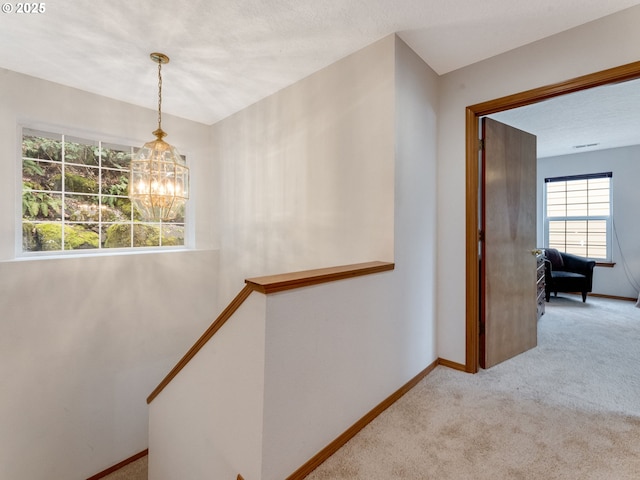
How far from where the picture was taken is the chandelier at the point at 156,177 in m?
2.29

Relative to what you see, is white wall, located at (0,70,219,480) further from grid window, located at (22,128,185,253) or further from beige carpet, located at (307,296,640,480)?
beige carpet, located at (307,296,640,480)

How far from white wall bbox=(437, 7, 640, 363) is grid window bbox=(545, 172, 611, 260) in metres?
4.44

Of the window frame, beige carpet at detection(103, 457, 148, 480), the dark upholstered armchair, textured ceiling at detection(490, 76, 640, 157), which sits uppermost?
textured ceiling at detection(490, 76, 640, 157)

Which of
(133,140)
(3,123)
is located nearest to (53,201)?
(3,123)

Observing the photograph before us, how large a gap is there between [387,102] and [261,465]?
7.15 ft

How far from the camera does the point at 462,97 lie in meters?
2.48

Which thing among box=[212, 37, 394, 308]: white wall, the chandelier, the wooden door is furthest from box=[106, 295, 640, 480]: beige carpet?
the chandelier

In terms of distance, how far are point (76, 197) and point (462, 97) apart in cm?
370

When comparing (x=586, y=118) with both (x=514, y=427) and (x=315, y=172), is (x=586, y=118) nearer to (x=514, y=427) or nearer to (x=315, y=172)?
(x=315, y=172)

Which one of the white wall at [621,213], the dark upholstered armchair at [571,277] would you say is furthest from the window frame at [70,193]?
the white wall at [621,213]

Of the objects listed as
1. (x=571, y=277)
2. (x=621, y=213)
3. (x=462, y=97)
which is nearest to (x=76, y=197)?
(x=462, y=97)

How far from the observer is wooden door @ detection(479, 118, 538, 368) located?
2504 mm

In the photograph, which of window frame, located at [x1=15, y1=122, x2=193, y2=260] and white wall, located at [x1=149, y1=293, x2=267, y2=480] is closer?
white wall, located at [x1=149, y1=293, x2=267, y2=480]

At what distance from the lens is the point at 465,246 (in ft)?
8.02
